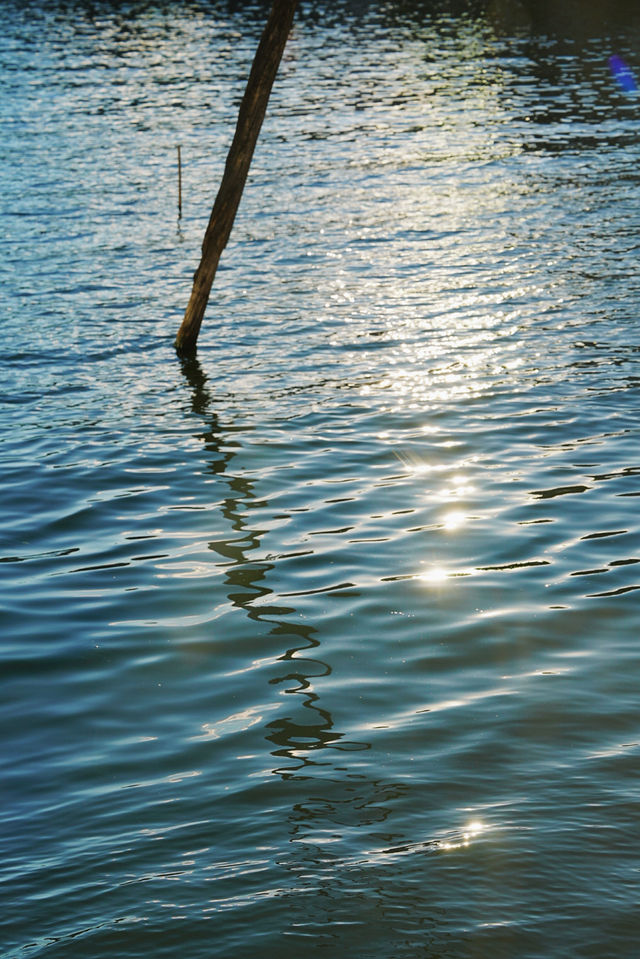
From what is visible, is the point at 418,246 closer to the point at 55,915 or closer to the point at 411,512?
the point at 411,512

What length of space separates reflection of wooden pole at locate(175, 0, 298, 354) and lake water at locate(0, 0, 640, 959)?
88 cm

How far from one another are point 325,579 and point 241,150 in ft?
Answer: 21.1

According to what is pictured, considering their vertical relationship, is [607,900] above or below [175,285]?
above

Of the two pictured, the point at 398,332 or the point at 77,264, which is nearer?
the point at 398,332

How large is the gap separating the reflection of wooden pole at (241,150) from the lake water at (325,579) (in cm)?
88

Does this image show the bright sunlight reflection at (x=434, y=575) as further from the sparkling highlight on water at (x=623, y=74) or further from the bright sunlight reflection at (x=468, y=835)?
the sparkling highlight on water at (x=623, y=74)

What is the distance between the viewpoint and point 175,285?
18656 mm

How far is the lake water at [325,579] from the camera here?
16.8ft

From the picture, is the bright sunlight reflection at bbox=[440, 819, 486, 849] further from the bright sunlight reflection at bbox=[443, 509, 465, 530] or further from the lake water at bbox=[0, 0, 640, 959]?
the bright sunlight reflection at bbox=[443, 509, 465, 530]

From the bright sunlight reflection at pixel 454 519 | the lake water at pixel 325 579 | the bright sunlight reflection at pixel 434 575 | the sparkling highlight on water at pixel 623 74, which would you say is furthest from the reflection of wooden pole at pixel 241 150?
the sparkling highlight on water at pixel 623 74

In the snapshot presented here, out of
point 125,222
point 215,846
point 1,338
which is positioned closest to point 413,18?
point 125,222

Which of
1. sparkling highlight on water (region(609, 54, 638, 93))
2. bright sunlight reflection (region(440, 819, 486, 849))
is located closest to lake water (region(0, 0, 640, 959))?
bright sunlight reflection (region(440, 819, 486, 849))

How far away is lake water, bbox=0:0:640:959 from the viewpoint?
16.8ft

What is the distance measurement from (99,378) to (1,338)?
2.44 meters
